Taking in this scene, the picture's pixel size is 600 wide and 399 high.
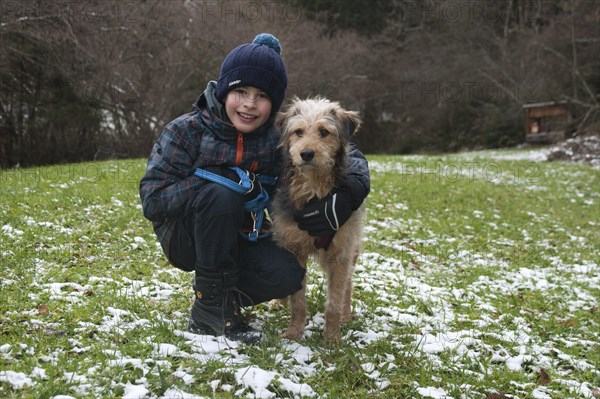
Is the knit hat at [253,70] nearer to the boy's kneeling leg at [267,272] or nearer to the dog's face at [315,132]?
the dog's face at [315,132]

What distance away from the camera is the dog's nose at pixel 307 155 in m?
3.34

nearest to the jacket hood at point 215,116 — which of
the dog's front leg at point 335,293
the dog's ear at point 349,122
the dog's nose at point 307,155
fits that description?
the dog's nose at point 307,155

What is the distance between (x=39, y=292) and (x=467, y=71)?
102 feet

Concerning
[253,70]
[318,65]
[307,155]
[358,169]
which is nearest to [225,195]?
[307,155]

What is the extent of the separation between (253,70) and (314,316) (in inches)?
81.5

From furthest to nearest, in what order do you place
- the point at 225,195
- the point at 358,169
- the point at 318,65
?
the point at 318,65 < the point at 358,169 < the point at 225,195

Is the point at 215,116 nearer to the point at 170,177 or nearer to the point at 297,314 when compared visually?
the point at 170,177

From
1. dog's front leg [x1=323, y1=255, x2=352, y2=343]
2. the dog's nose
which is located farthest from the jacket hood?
dog's front leg [x1=323, y1=255, x2=352, y2=343]

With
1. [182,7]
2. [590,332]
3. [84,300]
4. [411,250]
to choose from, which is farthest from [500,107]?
[84,300]

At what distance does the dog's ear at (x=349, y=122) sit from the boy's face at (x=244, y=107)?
0.61 m

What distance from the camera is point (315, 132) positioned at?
3.51 m

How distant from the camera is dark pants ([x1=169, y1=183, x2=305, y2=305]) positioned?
11.0ft

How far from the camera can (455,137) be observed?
1277 inches

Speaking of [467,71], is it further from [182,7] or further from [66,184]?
[66,184]
